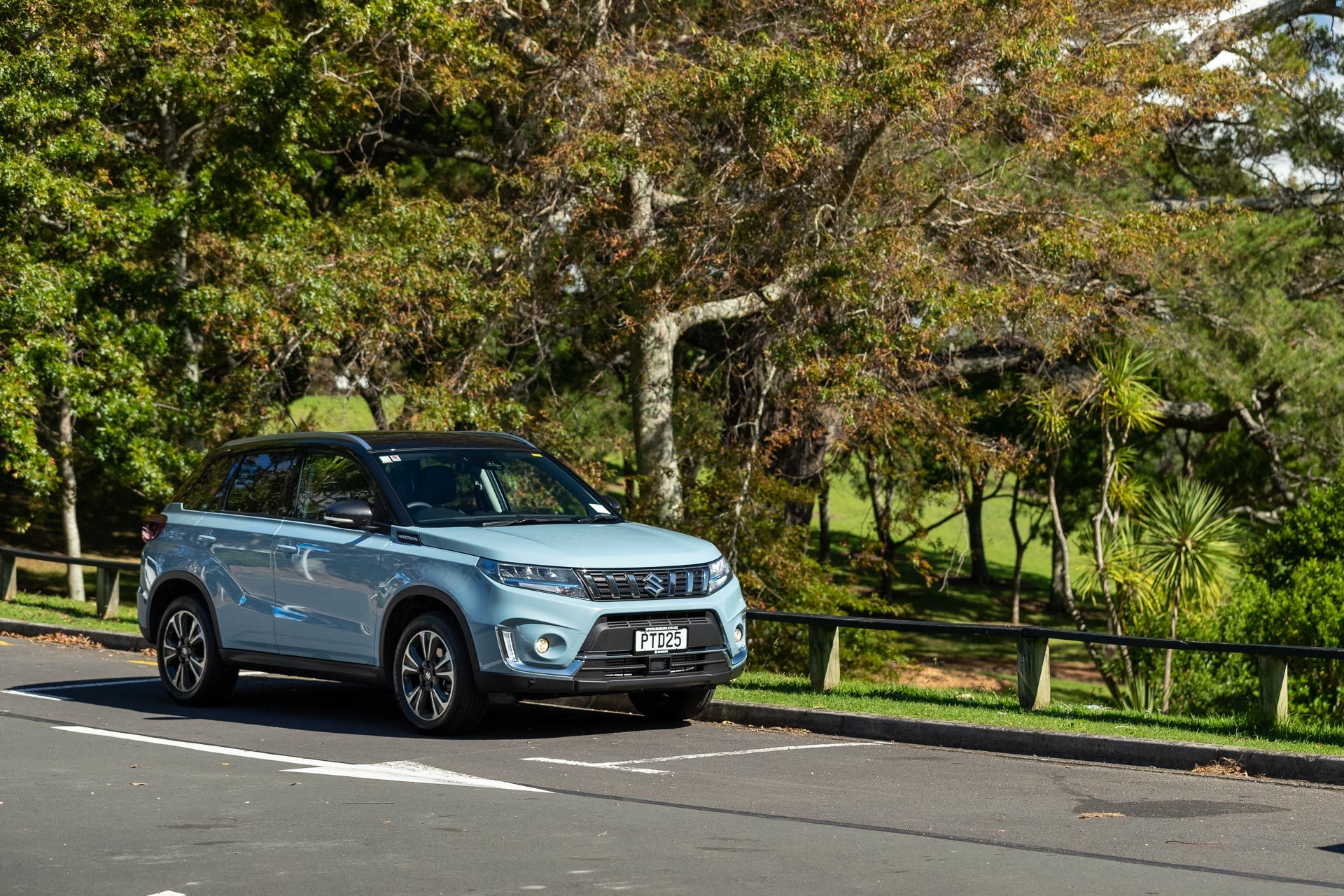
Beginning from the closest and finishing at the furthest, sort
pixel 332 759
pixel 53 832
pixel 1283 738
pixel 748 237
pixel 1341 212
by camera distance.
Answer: pixel 53 832 < pixel 332 759 < pixel 1283 738 < pixel 748 237 < pixel 1341 212

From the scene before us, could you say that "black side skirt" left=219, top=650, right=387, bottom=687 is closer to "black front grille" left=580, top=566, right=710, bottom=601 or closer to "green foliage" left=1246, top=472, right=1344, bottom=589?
"black front grille" left=580, top=566, right=710, bottom=601

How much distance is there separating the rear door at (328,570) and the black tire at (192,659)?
0.84 m

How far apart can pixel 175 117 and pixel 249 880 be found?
18549 millimetres

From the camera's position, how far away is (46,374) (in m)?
19.6

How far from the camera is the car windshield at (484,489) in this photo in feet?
33.3

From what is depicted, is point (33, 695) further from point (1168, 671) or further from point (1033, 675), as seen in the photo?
point (1168, 671)

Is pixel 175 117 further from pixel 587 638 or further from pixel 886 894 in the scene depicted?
pixel 886 894

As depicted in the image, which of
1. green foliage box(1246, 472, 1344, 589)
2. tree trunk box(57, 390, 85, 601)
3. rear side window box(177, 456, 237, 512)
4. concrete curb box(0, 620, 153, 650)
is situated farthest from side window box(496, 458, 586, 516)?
tree trunk box(57, 390, 85, 601)

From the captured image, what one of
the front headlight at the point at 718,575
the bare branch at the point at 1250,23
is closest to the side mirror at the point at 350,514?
the front headlight at the point at 718,575

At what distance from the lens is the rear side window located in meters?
11.4

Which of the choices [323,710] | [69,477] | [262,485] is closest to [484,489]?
[262,485]

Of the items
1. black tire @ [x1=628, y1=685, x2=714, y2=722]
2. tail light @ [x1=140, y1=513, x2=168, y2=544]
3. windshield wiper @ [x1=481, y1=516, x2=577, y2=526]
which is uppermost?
windshield wiper @ [x1=481, y1=516, x2=577, y2=526]

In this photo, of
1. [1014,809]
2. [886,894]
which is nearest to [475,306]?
[1014,809]

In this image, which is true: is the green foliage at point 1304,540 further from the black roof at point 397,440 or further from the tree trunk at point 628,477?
the black roof at point 397,440
